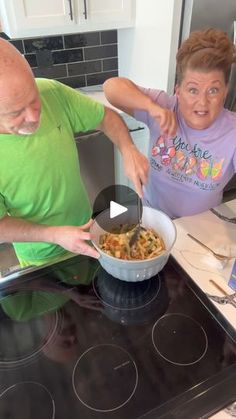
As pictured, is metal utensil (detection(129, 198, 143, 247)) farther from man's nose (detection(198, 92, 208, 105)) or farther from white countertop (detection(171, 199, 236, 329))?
man's nose (detection(198, 92, 208, 105))

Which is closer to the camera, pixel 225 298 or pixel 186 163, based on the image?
pixel 225 298

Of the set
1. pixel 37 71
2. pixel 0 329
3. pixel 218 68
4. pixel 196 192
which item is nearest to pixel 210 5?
pixel 218 68

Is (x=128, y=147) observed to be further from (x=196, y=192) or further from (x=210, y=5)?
(x=210, y=5)

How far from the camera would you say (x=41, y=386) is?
0.68 meters

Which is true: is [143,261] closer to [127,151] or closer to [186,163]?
[127,151]

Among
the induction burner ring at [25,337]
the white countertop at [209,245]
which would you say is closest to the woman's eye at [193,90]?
the white countertop at [209,245]

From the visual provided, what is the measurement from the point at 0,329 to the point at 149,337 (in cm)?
35

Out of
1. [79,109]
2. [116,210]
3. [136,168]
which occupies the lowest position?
[116,210]

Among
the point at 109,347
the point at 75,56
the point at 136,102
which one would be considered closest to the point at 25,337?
the point at 109,347

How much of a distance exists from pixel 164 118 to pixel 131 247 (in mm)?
435

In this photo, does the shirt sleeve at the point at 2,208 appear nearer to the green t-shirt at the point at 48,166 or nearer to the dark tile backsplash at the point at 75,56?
the green t-shirt at the point at 48,166

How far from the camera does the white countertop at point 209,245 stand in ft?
Answer: 2.85

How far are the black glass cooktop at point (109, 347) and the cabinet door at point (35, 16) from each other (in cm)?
139

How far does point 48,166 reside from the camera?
97 centimetres
